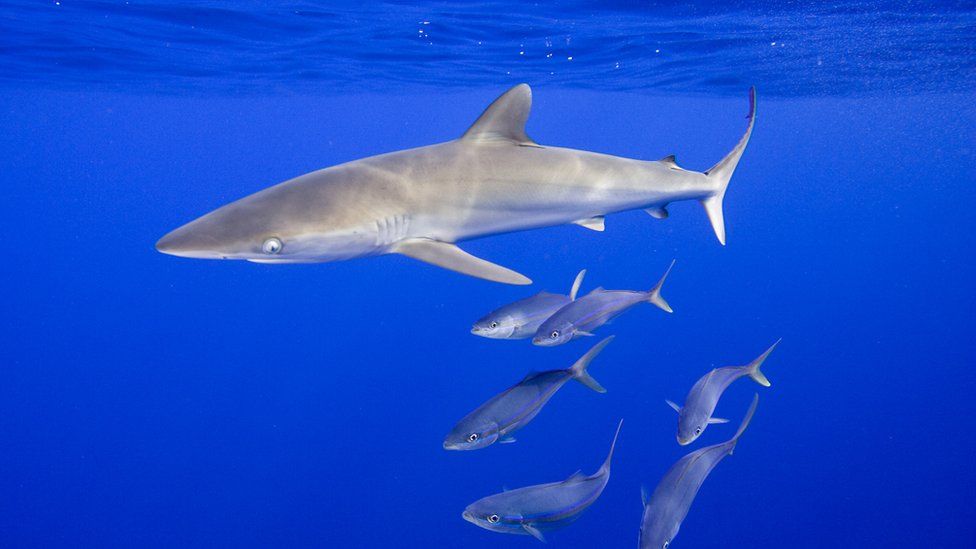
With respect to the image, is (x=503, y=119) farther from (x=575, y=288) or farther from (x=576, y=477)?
(x=576, y=477)

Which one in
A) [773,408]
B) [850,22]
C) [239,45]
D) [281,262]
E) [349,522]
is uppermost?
[239,45]

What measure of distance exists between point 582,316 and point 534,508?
4.66 ft

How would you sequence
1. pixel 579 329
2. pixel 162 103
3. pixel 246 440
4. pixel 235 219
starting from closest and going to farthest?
pixel 235 219, pixel 579 329, pixel 246 440, pixel 162 103

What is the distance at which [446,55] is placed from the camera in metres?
17.0

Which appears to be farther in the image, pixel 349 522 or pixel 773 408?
pixel 773 408

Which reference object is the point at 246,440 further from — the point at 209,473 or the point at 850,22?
the point at 850,22

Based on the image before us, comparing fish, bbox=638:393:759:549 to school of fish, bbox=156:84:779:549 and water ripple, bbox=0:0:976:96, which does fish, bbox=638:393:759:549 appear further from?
water ripple, bbox=0:0:976:96

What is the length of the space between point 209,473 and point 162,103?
76.3ft

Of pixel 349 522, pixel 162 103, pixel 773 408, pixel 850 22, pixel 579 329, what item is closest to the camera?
Result: pixel 579 329

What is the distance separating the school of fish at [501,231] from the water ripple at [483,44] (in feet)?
25.9

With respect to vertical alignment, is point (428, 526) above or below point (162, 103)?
below

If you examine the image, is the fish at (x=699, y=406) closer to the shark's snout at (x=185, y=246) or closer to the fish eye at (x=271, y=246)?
the fish eye at (x=271, y=246)

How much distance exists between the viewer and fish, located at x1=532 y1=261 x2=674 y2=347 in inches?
185

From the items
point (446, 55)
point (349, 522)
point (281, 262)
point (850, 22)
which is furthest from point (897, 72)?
point (281, 262)
